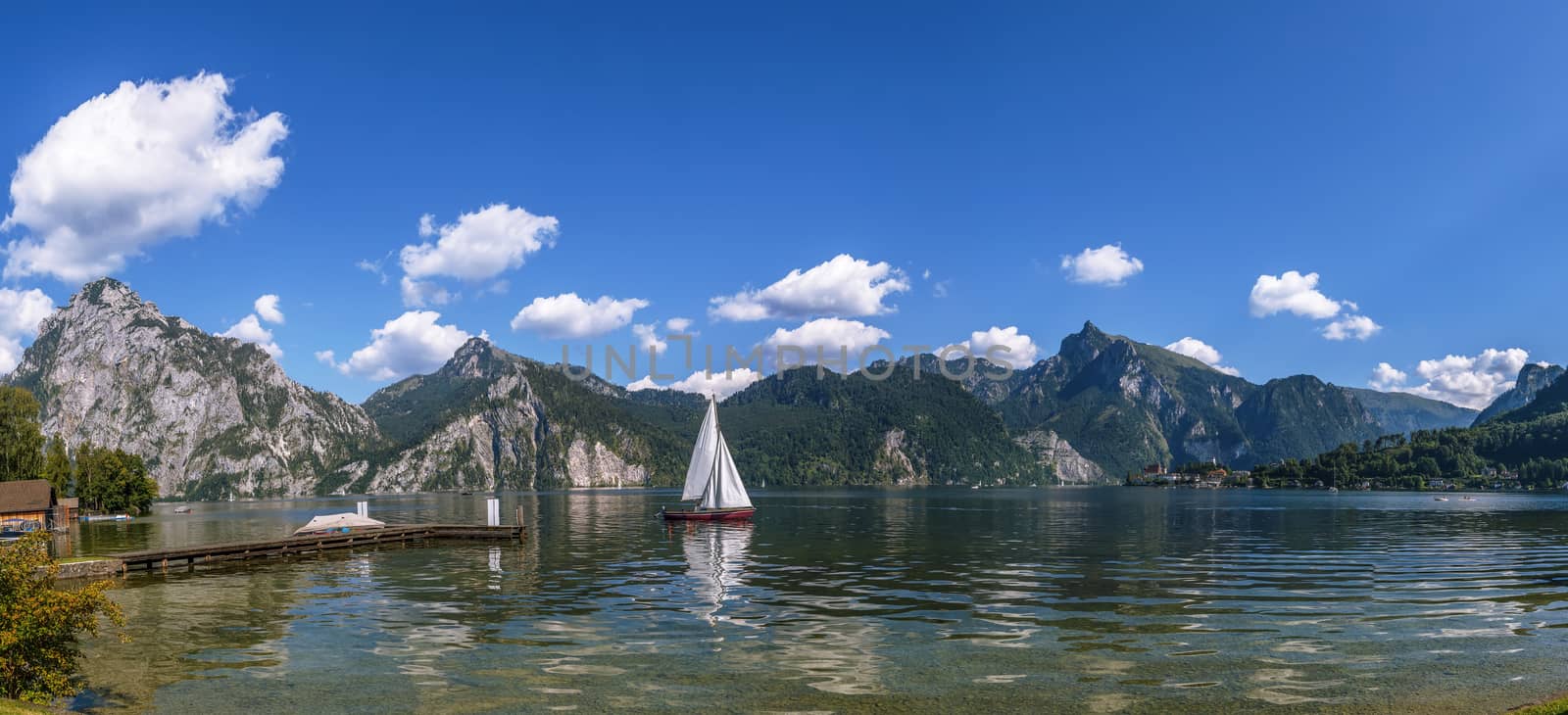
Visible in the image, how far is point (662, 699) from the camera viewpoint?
85.3 ft

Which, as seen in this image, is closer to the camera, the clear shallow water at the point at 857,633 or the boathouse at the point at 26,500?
the clear shallow water at the point at 857,633

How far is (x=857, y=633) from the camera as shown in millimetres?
36312

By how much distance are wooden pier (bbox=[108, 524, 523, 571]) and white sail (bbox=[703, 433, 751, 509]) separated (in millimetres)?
29915

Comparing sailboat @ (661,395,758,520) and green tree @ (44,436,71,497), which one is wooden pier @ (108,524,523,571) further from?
green tree @ (44,436,71,497)

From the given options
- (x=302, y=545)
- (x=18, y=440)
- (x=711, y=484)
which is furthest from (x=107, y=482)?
(x=711, y=484)

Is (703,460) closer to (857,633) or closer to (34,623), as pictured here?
(857,633)

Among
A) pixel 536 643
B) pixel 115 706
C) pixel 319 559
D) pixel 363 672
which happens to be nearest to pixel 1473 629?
pixel 536 643

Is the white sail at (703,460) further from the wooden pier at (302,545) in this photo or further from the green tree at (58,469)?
the green tree at (58,469)

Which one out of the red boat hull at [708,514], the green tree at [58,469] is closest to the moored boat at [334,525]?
A: the red boat hull at [708,514]

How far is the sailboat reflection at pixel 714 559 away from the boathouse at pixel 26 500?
254ft

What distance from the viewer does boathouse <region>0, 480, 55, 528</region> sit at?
108375 millimetres

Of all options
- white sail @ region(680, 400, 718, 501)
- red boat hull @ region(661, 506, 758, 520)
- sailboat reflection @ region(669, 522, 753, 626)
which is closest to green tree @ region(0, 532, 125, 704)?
sailboat reflection @ region(669, 522, 753, 626)

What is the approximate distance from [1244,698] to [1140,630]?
10875 millimetres

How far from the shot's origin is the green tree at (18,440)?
134375 millimetres
